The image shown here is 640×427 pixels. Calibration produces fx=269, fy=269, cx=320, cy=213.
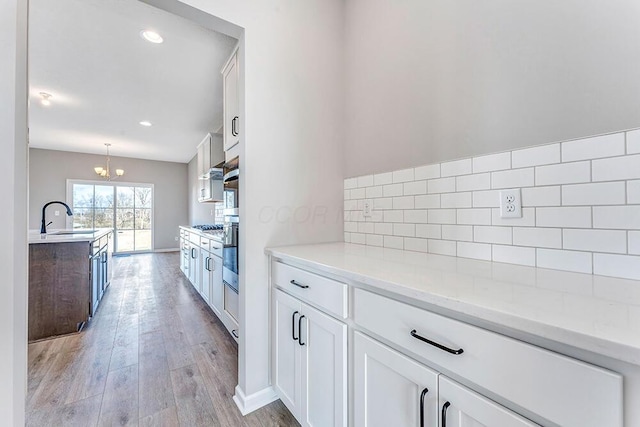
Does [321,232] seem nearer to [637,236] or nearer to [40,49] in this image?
[637,236]

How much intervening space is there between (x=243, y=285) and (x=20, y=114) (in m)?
1.08

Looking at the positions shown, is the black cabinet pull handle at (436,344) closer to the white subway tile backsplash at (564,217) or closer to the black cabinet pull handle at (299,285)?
the black cabinet pull handle at (299,285)

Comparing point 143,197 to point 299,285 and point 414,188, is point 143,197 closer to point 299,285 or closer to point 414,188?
point 299,285

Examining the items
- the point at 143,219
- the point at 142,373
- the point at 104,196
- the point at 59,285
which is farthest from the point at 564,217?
the point at 104,196

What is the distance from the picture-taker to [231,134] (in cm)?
192

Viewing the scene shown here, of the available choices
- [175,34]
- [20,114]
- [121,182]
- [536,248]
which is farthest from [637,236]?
[121,182]

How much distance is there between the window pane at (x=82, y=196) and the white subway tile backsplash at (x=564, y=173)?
8.45 metres

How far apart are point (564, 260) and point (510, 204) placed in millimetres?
255

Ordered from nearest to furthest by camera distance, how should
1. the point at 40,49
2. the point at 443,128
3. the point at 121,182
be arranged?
the point at 443,128 → the point at 40,49 → the point at 121,182

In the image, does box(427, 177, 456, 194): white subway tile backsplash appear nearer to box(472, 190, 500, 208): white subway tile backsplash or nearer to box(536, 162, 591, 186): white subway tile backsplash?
box(472, 190, 500, 208): white subway tile backsplash

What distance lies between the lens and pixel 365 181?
1727mm

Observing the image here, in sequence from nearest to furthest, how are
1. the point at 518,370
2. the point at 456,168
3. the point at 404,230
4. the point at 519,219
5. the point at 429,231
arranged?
the point at 518,370 → the point at 519,219 → the point at 456,168 → the point at 429,231 → the point at 404,230

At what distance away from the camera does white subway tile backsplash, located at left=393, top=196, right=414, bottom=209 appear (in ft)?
4.77

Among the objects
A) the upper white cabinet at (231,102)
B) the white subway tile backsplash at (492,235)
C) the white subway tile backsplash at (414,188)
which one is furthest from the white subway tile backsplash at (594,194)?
the upper white cabinet at (231,102)
